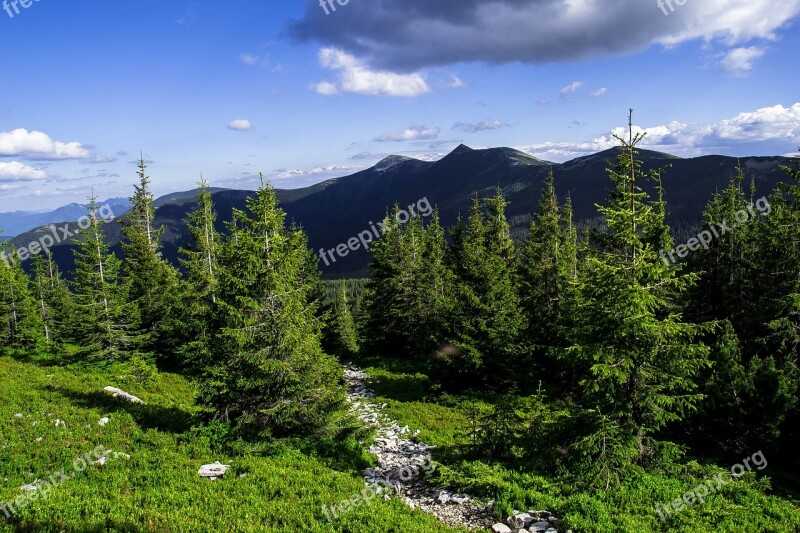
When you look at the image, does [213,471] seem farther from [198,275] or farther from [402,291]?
[402,291]

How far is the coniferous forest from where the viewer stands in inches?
481

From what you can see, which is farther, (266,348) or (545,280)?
(545,280)

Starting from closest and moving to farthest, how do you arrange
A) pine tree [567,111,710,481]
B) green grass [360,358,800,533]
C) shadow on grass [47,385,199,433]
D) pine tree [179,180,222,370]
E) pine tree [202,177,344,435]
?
1. green grass [360,358,800,533]
2. pine tree [567,111,710,481]
3. pine tree [202,177,344,435]
4. shadow on grass [47,385,199,433]
5. pine tree [179,180,222,370]

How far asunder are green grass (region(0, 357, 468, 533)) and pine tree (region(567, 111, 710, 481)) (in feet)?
21.7

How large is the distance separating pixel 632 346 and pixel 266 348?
12641 mm

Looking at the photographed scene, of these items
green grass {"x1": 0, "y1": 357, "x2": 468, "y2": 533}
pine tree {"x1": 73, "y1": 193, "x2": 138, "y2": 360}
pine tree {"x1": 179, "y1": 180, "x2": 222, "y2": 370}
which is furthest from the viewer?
pine tree {"x1": 73, "y1": 193, "x2": 138, "y2": 360}

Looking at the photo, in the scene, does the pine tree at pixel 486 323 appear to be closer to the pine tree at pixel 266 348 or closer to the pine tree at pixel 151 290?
the pine tree at pixel 266 348

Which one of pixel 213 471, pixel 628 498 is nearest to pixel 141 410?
pixel 213 471

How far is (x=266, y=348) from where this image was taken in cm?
1641

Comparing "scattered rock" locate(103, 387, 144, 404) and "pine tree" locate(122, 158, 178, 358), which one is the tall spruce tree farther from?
"scattered rock" locate(103, 387, 144, 404)

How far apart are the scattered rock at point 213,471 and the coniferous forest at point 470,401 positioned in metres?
0.47

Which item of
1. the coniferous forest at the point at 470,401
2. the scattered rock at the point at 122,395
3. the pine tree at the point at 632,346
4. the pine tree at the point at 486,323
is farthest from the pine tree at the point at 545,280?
the scattered rock at the point at 122,395

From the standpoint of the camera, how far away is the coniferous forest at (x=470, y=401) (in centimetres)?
1222

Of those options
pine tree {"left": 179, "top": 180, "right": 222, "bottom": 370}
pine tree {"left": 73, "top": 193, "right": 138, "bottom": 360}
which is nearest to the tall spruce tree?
pine tree {"left": 179, "top": 180, "right": 222, "bottom": 370}
